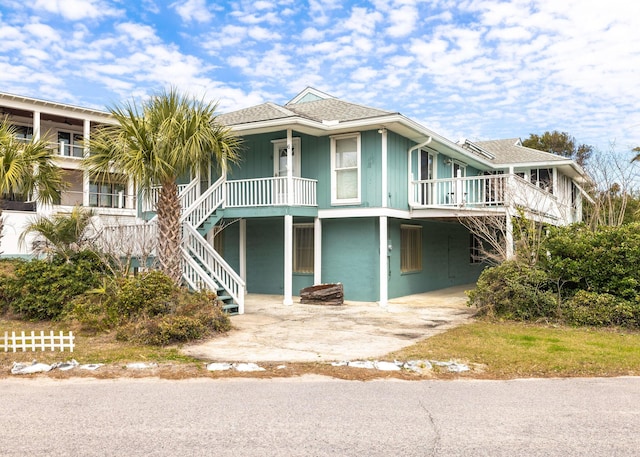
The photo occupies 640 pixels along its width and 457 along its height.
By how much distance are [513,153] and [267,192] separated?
14.4m

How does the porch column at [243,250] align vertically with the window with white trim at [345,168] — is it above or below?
below

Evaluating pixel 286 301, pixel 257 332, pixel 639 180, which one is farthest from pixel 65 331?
pixel 639 180

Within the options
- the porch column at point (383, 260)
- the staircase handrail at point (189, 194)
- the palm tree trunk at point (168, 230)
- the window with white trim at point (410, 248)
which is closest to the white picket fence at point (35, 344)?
the palm tree trunk at point (168, 230)

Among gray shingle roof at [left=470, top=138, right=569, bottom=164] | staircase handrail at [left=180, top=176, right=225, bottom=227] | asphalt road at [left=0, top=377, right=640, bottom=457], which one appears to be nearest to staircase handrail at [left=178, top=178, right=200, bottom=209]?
staircase handrail at [left=180, top=176, right=225, bottom=227]

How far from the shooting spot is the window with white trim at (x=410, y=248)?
1791 cm

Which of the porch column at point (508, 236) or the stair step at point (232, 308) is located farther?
the porch column at point (508, 236)

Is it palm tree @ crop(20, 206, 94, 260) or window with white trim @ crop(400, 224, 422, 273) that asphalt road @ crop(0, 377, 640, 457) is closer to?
palm tree @ crop(20, 206, 94, 260)

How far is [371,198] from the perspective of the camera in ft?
51.2

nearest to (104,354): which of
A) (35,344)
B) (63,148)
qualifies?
(35,344)

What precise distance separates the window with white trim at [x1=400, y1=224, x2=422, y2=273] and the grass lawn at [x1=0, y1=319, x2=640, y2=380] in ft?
24.2

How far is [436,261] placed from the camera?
20453 millimetres

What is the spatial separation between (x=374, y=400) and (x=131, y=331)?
17.4ft

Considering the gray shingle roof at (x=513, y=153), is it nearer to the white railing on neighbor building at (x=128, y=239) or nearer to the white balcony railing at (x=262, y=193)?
the white balcony railing at (x=262, y=193)

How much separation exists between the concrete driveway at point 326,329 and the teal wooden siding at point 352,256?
649 mm
